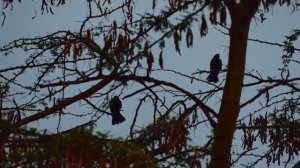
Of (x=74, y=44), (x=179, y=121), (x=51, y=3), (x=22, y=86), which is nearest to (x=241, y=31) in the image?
(x=179, y=121)

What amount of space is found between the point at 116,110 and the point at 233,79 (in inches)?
44.1

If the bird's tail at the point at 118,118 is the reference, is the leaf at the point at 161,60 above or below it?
below

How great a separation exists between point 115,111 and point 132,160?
2.03 metres

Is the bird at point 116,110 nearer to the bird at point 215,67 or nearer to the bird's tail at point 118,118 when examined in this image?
the bird's tail at point 118,118

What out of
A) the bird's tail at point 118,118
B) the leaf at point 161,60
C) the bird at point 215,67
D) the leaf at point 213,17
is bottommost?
the leaf at point 161,60

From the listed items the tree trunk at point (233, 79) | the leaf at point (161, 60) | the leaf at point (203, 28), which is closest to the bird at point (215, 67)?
the tree trunk at point (233, 79)

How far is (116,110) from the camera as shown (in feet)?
13.3

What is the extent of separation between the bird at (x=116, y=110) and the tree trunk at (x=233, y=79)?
963mm

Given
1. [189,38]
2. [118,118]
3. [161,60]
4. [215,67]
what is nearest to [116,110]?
[118,118]

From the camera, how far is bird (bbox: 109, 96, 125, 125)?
4039 millimetres

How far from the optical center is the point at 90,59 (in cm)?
436

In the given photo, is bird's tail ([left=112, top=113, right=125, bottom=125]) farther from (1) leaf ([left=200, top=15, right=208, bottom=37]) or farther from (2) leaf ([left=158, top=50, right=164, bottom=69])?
(1) leaf ([left=200, top=15, right=208, bottom=37])

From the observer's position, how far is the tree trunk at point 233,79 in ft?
10.6

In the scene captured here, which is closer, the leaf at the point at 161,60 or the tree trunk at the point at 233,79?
the leaf at the point at 161,60
